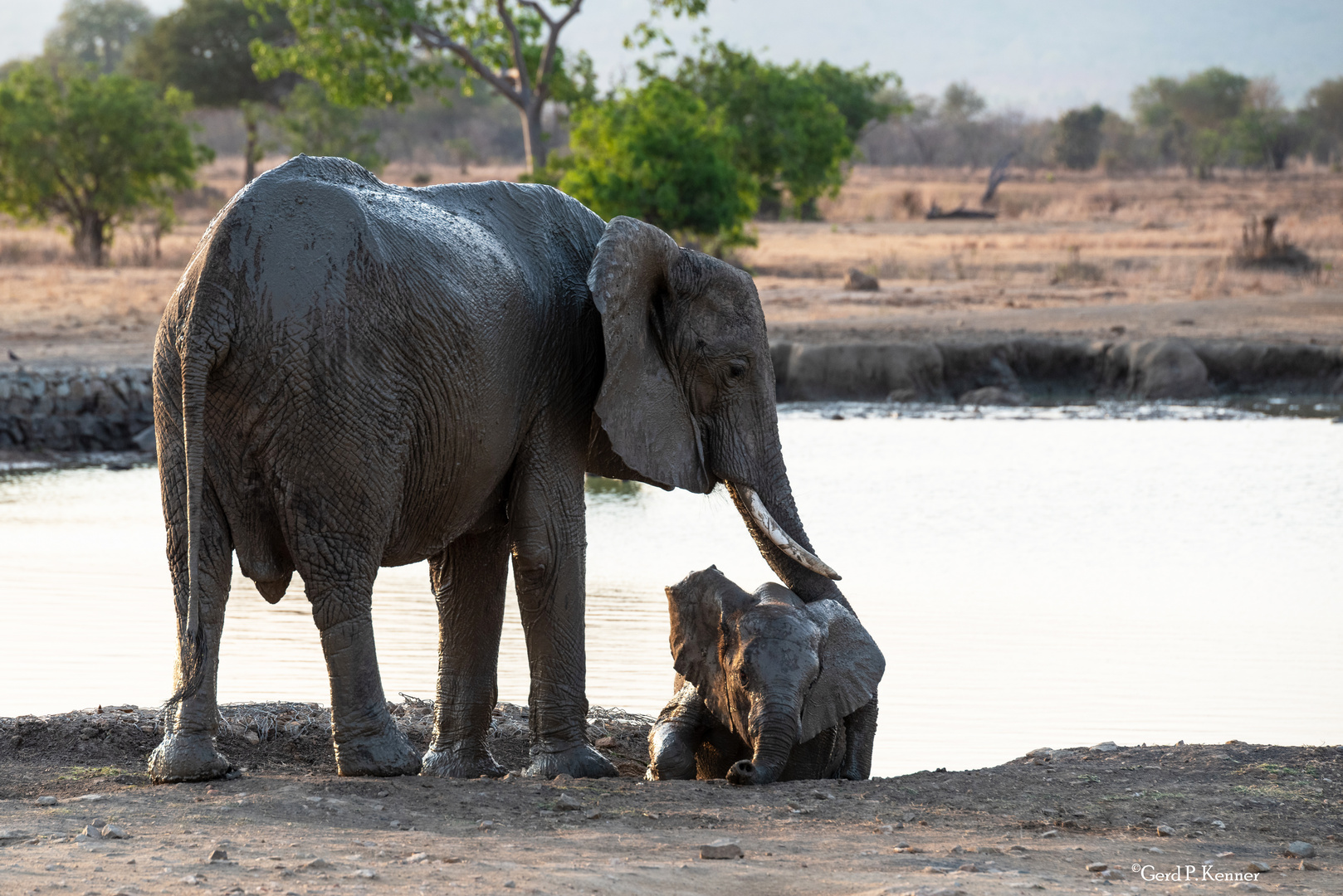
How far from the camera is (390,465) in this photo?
470cm

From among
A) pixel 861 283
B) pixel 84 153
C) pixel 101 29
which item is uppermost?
pixel 101 29

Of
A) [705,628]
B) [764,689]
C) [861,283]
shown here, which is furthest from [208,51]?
[764,689]

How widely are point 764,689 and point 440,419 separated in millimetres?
1429

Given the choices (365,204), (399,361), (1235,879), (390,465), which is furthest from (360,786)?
(1235,879)

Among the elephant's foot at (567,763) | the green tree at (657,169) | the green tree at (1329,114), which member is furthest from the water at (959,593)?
the green tree at (1329,114)

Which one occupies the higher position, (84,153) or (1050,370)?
(84,153)

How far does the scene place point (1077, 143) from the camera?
6462cm

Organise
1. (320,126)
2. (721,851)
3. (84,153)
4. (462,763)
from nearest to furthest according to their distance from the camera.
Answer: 1. (721,851)
2. (462,763)
3. (84,153)
4. (320,126)

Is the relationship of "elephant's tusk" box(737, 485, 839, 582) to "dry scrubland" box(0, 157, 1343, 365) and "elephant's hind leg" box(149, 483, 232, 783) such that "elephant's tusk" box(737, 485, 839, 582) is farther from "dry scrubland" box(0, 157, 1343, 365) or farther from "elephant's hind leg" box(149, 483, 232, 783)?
"dry scrubland" box(0, 157, 1343, 365)

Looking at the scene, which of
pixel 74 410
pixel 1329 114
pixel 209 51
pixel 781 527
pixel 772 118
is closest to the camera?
pixel 781 527

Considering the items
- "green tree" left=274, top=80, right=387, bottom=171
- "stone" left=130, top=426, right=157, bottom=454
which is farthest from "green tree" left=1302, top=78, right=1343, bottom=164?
"stone" left=130, top=426, right=157, bottom=454

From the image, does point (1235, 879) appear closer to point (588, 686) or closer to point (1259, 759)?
point (1259, 759)

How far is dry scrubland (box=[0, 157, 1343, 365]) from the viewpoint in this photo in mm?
20703

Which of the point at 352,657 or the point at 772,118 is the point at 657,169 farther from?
the point at 352,657
